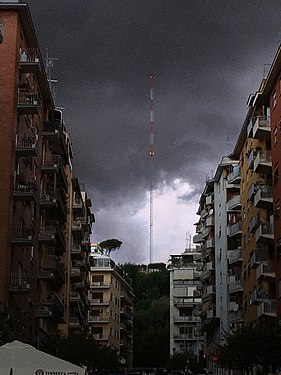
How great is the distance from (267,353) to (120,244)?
131 m

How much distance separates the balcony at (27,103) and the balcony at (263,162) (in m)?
19.5

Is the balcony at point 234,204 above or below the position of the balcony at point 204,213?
below

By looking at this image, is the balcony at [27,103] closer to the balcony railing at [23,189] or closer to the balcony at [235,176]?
the balcony railing at [23,189]

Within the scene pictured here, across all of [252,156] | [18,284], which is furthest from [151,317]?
[18,284]

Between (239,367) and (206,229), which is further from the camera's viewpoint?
(206,229)

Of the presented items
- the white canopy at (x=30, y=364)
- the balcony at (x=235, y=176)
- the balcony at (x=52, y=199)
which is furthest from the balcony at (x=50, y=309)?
the white canopy at (x=30, y=364)

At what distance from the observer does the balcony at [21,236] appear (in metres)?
51.5

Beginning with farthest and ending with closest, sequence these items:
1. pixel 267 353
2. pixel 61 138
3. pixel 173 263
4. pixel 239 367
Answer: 1. pixel 173 263
2. pixel 61 138
3. pixel 239 367
4. pixel 267 353

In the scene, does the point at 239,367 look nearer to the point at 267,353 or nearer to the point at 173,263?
the point at 267,353

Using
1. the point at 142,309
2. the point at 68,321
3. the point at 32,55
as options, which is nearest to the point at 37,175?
the point at 32,55

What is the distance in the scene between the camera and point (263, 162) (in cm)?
6494

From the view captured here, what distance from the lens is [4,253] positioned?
49.8 meters

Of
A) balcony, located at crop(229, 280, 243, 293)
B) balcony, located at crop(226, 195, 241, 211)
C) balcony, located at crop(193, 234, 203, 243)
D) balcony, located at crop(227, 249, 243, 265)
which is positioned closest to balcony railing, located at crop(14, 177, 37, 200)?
balcony, located at crop(229, 280, 243, 293)

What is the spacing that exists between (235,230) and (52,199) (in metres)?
24.2
